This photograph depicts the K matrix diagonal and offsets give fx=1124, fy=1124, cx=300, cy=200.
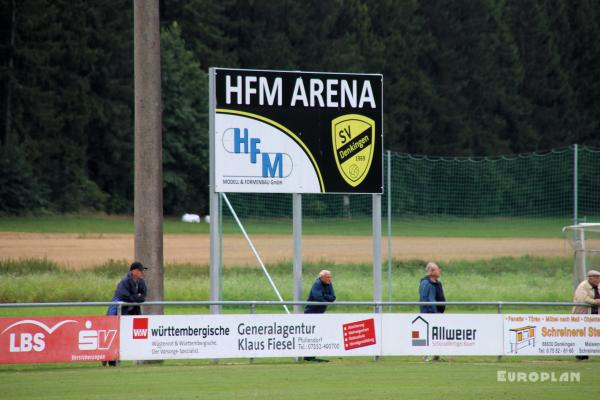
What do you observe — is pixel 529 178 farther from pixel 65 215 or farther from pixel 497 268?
pixel 65 215

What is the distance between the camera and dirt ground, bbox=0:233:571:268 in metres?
41.0

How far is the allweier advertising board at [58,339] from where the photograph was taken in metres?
17.8

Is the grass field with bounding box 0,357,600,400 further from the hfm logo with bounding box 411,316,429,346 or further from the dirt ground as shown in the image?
the dirt ground

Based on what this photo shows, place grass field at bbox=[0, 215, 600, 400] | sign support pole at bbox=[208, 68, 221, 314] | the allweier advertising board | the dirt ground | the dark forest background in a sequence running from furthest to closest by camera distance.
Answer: the dark forest background
the dirt ground
sign support pole at bbox=[208, 68, 221, 314]
the allweier advertising board
grass field at bbox=[0, 215, 600, 400]

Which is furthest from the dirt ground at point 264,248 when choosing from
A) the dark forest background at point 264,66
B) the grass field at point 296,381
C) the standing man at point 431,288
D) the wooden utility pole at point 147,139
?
the grass field at point 296,381

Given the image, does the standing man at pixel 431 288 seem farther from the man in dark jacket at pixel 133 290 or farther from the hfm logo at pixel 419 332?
the man in dark jacket at pixel 133 290

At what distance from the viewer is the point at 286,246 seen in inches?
1871

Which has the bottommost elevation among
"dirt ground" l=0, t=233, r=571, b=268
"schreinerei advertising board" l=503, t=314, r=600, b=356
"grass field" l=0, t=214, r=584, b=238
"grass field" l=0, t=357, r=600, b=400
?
"grass field" l=0, t=357, r=600, b=400

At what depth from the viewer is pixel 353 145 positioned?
70.1ft

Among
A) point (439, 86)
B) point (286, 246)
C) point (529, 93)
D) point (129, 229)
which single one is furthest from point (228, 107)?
point (529, 93)

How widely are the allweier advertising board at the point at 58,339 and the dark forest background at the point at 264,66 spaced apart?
4063 centimetres

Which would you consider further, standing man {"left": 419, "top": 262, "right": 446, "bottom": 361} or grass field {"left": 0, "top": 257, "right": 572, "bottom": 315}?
grass field {"left": 0, "top": 257, "right": 572, "bottom": 315}

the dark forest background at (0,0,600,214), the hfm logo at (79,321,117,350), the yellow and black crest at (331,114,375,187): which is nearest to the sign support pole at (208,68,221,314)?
the hfm logo at (79,321,117,350)

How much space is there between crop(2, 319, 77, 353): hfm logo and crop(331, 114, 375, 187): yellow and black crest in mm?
6321
